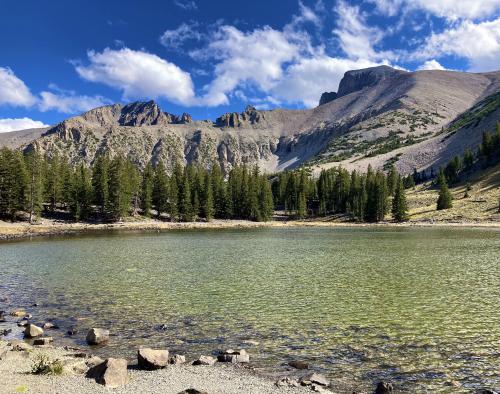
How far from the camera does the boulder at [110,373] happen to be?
43.5 feet

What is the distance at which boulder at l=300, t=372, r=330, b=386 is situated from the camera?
44.0 feet

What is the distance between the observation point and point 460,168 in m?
199

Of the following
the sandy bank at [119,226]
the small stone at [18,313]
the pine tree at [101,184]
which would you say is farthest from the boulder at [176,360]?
the pine tree at [101,184]

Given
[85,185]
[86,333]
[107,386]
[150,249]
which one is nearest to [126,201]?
[85,185]

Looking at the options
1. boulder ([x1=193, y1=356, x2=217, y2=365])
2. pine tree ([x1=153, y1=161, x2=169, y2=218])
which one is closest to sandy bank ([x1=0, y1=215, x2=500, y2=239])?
pine tree ([x1=153, y1=161, x2=169, y2=218])

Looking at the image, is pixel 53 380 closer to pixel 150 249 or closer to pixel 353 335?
pixel 353 335

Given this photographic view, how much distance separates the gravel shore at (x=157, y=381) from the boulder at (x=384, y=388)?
236cm

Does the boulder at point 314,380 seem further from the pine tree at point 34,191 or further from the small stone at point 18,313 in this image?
the pine tree at point 34,191

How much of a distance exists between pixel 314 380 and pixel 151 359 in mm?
6027

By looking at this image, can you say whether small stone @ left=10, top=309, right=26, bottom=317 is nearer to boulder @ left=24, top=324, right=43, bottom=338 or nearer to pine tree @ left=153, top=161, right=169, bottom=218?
boulder @ left=24, top=324, right=43, bottom=338

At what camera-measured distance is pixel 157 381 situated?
13.6m

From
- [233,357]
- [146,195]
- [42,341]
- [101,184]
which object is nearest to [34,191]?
[101,184]

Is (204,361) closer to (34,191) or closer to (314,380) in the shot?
(314,380)

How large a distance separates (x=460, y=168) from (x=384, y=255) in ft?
A: 571
